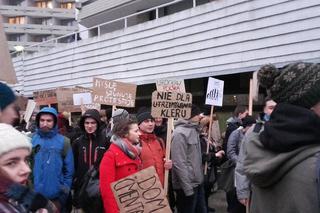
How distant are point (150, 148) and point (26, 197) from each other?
4.06 metres

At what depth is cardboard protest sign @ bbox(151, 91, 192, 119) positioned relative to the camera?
6707 millimetres

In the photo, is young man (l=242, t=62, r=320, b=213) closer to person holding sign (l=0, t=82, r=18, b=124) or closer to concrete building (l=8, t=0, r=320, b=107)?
person holding sign (l=0, t=82, r=18, b=124)

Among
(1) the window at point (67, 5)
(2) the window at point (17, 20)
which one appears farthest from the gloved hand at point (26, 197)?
(1) the window at point (67, 5)

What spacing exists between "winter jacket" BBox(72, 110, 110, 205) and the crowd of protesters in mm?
13

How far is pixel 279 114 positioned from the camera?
208cm

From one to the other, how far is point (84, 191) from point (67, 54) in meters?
20.2

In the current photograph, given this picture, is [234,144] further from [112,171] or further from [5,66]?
[5,66]

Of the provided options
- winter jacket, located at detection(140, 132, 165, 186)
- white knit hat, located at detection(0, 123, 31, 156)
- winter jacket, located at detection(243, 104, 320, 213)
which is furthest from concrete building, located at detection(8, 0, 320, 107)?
white knit hat, located at detection(0, 123, 31, 156)

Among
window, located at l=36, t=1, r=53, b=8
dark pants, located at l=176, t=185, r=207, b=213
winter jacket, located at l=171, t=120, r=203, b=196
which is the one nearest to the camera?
winter jacket, located at l=171, t=120, r=203, b=196

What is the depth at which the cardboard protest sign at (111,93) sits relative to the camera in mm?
9195

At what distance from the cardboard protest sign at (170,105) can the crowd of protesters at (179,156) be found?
0.12 meters

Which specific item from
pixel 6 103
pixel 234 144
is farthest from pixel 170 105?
pixel 6 103

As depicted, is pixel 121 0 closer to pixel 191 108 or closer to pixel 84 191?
pixel 191 108

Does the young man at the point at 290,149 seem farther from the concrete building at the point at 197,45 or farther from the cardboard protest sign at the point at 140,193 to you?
the concrete building at the point at 197,45
